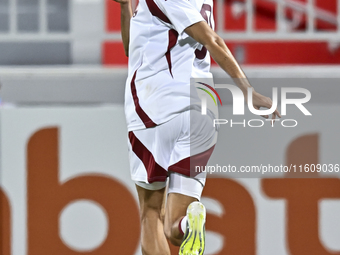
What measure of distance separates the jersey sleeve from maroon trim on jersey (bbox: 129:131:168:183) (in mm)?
580

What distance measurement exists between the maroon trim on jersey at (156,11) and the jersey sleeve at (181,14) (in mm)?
78

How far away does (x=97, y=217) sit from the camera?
11.3ft

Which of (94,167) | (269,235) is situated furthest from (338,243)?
(94,167)

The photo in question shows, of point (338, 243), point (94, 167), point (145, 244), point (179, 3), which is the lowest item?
point (338, 243)

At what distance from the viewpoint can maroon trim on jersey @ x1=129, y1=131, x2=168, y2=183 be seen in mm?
2570

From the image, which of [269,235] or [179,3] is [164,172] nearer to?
[179,3]

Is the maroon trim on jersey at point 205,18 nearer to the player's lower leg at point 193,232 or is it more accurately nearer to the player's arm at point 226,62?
the player's arm at point 226,62

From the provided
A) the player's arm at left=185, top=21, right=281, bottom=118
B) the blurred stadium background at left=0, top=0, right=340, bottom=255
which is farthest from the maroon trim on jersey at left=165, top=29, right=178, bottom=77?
the blurred stadium background at left=0, top=0, right=340, bottom=255

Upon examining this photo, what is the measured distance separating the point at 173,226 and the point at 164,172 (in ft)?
0.82

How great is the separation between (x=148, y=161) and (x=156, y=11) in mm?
686

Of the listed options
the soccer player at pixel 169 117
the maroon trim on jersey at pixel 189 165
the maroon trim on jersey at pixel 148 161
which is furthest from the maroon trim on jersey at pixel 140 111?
the maroon trim on jersey at pixel 189 165

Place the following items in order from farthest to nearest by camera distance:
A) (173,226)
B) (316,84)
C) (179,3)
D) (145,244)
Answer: (316,84), (145,244), (173,226), (179,3)

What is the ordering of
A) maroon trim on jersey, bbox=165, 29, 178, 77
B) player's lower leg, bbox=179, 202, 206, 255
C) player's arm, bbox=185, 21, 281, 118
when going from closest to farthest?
1. player's arm, bbox=185, 21, 281, 118
2. player's lower leg, bbox=179, 202, 206, 255
3. maroon trim on jersey, bbox=165, 29, 178, 77

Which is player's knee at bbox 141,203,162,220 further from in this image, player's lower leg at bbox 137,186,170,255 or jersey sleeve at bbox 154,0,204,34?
jersey sleeve at bbox 154,0,204,34
